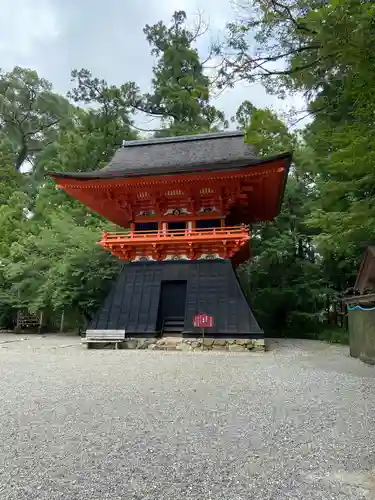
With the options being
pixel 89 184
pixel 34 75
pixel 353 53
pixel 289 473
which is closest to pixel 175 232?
pixel 89 184

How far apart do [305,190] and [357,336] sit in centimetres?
1002

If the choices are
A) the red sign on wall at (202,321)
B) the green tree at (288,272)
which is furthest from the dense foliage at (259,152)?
the red sign on wall at (202,321)

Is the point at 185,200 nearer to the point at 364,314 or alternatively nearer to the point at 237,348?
the point at 237,348

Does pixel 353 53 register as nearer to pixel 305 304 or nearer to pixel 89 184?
pixel 89 184

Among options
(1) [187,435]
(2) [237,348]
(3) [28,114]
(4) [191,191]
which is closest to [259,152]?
(4) [191,191]

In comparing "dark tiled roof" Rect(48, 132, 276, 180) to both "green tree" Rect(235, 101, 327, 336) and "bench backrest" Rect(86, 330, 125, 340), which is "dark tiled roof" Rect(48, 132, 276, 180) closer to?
"green tree" Rect(235, 101, 327, 336)

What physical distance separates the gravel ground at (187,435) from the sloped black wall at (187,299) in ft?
12.0

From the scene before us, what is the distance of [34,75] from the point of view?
28219 millimetres

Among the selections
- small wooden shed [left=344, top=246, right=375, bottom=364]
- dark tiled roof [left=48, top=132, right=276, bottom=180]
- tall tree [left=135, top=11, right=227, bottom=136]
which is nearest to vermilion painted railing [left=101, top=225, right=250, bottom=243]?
dark tiled roof [left=48, top=132, right=276, bottom=180]

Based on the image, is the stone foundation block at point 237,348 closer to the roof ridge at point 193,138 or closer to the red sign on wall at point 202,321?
the red sign on wall at point 202,321

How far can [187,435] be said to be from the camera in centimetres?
326

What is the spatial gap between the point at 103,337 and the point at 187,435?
7.33 m

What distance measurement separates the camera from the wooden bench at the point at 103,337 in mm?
10100

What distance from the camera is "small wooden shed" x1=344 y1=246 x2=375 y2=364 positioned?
25.1ft
